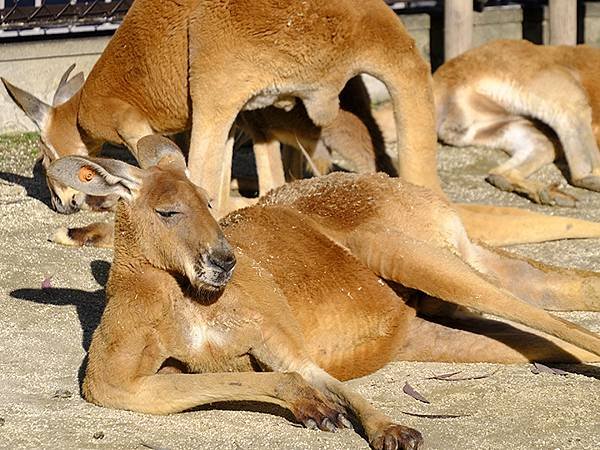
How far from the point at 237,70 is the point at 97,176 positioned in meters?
2.11

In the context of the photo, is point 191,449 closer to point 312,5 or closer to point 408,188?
point 408,188

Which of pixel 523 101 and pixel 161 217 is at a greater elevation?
pixel 161 217

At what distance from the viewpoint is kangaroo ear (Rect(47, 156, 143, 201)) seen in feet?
14.0

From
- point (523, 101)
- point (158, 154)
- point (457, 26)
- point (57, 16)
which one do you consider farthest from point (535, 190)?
point (158, 154)

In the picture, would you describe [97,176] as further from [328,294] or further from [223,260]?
[328,294]

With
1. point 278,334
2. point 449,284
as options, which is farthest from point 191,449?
point 449,284

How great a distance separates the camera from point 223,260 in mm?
4082

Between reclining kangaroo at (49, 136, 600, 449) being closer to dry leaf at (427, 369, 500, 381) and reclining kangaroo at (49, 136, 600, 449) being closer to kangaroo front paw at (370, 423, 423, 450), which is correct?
kangaroo front paw at (370, 423, 423, 450)

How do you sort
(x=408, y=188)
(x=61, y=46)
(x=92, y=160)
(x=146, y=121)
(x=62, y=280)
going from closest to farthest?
(x=92, y=160) → (x=408, y=188) → (x=62, y=280) → (x=146, y=121) → (x=61, y=46)

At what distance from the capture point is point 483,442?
4.10 m

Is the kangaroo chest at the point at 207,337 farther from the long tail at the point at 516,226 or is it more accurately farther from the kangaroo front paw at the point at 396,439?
the long tail at the point at 516,226

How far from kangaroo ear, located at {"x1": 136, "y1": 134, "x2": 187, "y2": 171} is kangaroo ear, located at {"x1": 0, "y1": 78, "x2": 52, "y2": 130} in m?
2.94

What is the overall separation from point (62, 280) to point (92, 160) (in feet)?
6.32

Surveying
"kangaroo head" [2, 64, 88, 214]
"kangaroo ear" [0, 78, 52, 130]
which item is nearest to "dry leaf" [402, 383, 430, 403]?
"kangaroo head" [2, 64, 88, 214]
